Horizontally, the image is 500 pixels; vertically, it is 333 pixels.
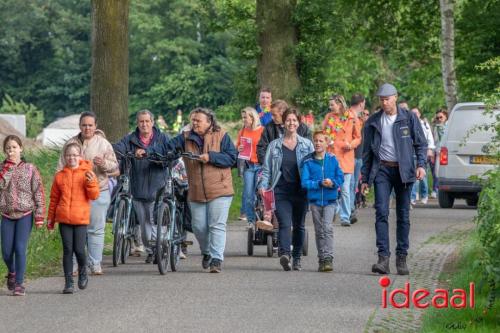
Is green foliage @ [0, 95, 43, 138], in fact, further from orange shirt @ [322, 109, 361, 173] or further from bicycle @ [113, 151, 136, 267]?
bicycle @ [113, 151, 136, 267]

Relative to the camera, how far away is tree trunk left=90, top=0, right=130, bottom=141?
67.4 feet

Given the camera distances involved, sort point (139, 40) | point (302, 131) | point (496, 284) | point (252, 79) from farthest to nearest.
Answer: point (139, 40) < point (252, 79) < point (302, 131) < point (496, 284)

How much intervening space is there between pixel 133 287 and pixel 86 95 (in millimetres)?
90486

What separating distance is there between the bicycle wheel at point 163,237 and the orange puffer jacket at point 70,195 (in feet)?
4.18

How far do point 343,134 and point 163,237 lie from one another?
6.98m

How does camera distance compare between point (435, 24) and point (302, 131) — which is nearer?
point (302, 131)

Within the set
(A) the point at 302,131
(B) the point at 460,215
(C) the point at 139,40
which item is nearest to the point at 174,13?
(C) the point at 139,40

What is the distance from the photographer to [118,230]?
601 inches

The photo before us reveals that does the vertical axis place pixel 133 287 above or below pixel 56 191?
below

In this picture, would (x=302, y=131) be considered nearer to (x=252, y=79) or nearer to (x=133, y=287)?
(x=133, y=287)

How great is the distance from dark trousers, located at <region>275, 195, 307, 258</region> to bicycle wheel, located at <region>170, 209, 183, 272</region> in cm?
105

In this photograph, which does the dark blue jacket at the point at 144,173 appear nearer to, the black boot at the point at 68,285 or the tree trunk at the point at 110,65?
the black boot at the point at 68,285

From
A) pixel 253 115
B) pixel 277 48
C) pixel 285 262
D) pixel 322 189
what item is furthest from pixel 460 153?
pixel 285 262

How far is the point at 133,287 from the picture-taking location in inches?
524
